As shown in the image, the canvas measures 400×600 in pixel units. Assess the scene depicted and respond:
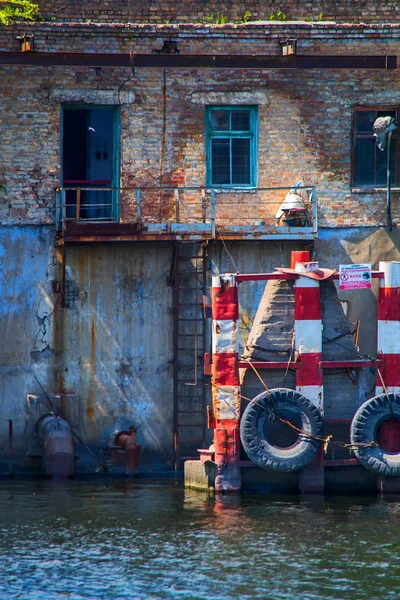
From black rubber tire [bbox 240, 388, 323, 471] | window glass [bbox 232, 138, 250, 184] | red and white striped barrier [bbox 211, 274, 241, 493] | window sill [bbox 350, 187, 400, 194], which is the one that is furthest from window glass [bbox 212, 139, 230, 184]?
black rubber tire [bbox 240, 388, 323, 471]

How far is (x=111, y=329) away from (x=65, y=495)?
376 cm

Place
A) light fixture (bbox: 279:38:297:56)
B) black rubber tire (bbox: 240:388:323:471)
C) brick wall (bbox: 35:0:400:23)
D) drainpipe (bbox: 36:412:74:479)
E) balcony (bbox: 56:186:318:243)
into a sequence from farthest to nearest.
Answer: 1. brick wall (bbox: 35:0:400:23)
2. light fixture (bbox: 279:38:297:56)
3. balcony (bbox: 56:186:318:243)
4. drainpipe (bbox: 36:412:74:479)
5. black rubber tire (bbox: 240:388:323:471)

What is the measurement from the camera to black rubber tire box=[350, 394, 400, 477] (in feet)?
71.8

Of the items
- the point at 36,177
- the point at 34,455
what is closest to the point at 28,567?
the point at 34,455

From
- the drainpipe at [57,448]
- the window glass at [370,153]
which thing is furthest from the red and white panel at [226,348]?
the window glass at [370,153]

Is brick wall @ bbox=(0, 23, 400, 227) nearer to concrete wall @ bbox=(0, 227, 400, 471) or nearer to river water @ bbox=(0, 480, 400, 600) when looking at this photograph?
concrete wall @ bbox=(0, 227, 400, 471)

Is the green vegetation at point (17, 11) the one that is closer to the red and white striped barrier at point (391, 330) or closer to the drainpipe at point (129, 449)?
the drainpipe at point (129, 449)

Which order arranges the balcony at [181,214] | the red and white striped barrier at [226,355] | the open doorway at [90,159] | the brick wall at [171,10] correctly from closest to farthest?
1. the red and white striped barrier at [226,355]
2. the balcony at [181,214]
3. the open doorway at [90,159]
4. the brick wall at [171,10]

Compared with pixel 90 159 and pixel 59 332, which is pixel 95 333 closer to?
pixel 59 332

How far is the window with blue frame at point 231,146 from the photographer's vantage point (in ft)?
82.7

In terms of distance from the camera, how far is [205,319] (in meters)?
24.8

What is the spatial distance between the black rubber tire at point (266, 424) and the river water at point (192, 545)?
605 mm

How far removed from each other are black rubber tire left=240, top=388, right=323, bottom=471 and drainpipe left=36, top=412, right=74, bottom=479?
345 centimetres

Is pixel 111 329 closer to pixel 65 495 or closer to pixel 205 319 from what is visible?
pixel 205 319
